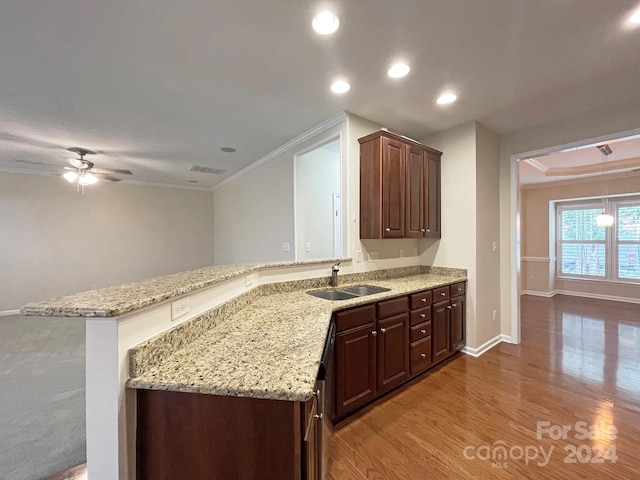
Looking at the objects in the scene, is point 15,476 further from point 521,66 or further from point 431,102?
point 521,66

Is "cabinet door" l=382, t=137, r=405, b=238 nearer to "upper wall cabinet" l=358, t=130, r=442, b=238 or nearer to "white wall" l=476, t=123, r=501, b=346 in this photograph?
"upper wall cabinet" l=358, t=130, r=442, b=238

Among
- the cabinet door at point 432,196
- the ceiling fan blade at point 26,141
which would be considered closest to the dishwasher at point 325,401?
the cabinet door at point 432,196

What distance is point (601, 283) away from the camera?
18.9 ft

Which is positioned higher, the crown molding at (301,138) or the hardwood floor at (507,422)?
the crown molding at (301,138)

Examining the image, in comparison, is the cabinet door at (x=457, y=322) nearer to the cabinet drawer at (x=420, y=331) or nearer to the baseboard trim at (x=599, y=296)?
the cabinet drawer at (x=420, y=331)

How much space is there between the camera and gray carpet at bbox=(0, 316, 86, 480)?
5.34 ft

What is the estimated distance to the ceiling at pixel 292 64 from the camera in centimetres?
153

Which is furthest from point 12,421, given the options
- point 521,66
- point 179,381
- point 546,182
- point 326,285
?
point 546,182

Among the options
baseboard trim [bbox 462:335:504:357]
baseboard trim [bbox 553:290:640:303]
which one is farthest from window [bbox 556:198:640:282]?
baseboard trim [bbox 462:335:504:357]

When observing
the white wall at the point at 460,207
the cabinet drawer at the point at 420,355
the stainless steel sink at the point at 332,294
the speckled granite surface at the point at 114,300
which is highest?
the white wall at the point at 460,207

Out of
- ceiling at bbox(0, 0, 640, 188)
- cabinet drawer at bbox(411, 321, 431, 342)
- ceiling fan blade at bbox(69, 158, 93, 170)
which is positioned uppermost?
ceiling at bbox(0, 0, 640, 188)

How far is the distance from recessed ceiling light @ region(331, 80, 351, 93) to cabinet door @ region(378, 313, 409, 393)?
6.70ft

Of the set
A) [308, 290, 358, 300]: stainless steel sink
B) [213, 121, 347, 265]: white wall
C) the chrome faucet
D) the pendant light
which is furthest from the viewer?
the pendant light

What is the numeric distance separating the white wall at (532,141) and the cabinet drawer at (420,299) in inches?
62.4
